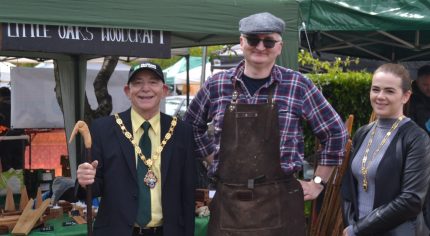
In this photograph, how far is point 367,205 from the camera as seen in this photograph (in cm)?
267

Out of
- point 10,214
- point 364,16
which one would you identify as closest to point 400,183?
point 364,16

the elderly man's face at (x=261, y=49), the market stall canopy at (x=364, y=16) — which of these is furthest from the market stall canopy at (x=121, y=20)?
the elderly man's face at (x=261, y=49)

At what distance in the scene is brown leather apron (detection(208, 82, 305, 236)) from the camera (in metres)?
2.45

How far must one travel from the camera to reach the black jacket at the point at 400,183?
2533 mm

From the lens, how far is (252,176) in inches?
97.0

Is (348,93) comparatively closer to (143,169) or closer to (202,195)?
(202,195)

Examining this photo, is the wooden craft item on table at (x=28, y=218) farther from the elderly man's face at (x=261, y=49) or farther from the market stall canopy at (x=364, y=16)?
the market stall canopy at (x=364, y=16)

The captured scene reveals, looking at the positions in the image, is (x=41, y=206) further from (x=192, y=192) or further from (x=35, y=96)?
(x=35, y=96)

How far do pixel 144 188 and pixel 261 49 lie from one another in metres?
0.84

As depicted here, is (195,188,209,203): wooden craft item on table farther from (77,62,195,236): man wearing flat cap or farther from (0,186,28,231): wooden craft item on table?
(0,186,28,231): wooden craft item on table

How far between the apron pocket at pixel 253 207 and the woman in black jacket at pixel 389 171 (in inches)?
18.3

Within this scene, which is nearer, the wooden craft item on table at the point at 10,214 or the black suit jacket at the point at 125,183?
the black suit jacket at the point at 125,183

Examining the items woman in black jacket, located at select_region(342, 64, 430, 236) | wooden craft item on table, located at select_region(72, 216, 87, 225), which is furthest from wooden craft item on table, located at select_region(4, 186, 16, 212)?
woman in black jacket, located at select_region(342, 64, 430, 236)

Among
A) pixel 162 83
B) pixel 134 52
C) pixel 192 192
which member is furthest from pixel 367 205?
pixel 134 52
